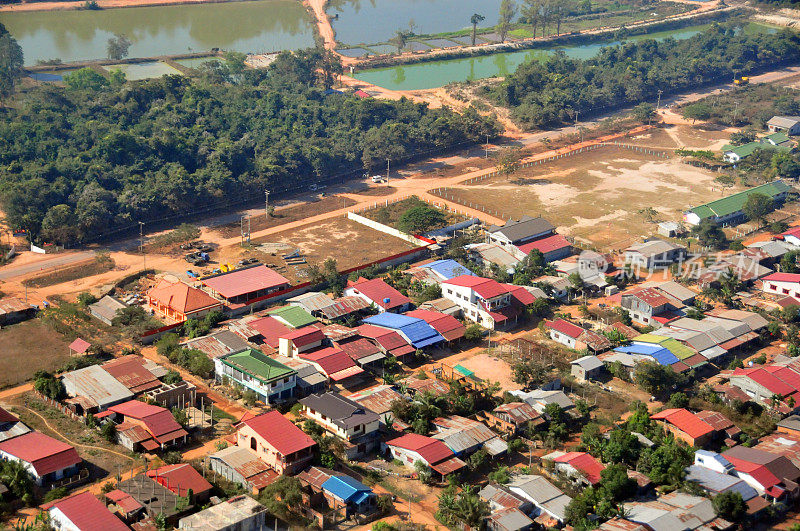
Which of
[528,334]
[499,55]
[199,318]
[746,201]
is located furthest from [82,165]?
[499,55]

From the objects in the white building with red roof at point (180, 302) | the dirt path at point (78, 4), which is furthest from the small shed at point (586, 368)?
the dirt path at point (78, 4)

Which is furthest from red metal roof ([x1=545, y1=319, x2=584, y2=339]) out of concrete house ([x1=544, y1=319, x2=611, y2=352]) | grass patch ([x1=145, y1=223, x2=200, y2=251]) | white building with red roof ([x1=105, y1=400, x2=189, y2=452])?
grass patch ([x1=145, y1=223, x2=200, y2=251])

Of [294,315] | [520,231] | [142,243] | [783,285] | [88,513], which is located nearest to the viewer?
[88,513]

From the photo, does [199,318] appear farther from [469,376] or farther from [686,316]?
[686,316]

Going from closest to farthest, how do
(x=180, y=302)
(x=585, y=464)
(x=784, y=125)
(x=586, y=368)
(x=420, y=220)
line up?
Answer: (x=585, y=464)
(x=586, y=368)
(x=180, y=302)
(x=420, y=220)
(x=784, y=125)

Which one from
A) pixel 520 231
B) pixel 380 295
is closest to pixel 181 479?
pixel 380 295

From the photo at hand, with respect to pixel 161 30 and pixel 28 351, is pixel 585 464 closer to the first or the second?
pixel 28 351
